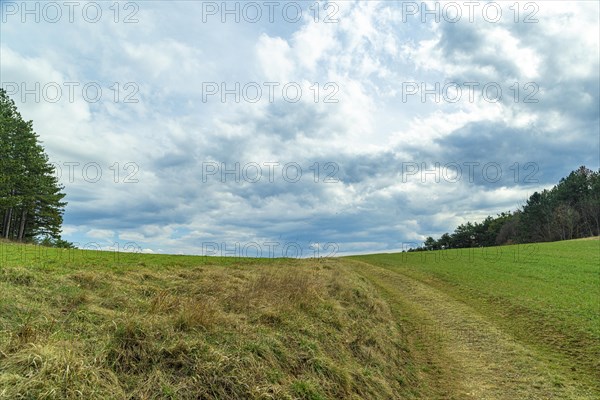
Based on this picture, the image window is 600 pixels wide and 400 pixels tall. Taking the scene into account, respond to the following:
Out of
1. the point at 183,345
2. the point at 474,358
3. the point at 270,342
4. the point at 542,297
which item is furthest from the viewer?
the point at 542,297

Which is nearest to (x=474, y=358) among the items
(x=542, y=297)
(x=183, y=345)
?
(x=183, y=345)

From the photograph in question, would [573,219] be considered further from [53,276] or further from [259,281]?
[53,276]

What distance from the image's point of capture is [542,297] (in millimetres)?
21000

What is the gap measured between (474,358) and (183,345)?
10725 millimetres

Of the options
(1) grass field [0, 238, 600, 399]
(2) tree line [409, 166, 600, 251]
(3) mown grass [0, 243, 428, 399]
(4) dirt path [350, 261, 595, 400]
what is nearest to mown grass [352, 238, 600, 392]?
(1) grass field [0, 238, 600, 399]

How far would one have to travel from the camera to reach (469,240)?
472 feet

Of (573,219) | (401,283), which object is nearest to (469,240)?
(573,219)

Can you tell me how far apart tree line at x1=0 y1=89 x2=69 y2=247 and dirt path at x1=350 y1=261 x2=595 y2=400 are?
49.9 metres

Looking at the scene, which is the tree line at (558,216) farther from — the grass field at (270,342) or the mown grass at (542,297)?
the grass field at (270,342)

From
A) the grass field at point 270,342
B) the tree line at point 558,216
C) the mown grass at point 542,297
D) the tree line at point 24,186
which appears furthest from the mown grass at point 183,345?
the tree line at point 558,216

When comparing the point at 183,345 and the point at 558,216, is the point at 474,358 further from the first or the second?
the point at 558,216

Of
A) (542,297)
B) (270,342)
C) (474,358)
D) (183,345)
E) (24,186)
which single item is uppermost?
(24,186)

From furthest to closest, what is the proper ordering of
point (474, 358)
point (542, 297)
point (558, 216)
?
point (558, 216)
point (542, 297)
point (474, 358)

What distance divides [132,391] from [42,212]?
61575 mm
